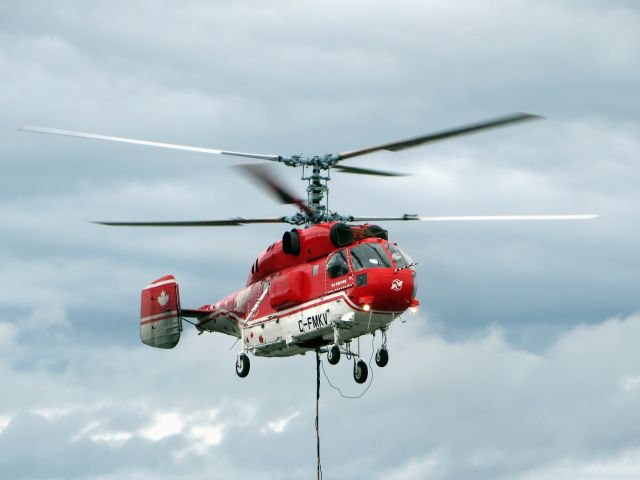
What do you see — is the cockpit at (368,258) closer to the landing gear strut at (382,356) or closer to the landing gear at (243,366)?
the landing gear strut at (382,356)

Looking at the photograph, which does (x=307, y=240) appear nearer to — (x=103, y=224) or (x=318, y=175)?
(x=318, y=175)

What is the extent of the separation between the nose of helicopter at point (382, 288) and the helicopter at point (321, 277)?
35 millimetres

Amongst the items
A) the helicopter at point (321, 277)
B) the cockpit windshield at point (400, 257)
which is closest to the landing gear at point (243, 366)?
the helicopter at point (321, 277)

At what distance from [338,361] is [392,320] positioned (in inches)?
98.2

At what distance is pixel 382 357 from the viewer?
43.5 metres

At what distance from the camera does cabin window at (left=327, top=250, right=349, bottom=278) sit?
1683 inches

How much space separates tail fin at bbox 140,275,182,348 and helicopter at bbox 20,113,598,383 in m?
3.84

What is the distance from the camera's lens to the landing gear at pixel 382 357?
143ft

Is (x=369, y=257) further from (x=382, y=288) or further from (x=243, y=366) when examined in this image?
(x=243, y=366)

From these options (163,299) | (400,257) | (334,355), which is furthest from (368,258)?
(163,299)

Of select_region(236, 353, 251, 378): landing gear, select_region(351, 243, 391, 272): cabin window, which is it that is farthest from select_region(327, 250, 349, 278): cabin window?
select_region(236, 353, 251, 378): landing gear

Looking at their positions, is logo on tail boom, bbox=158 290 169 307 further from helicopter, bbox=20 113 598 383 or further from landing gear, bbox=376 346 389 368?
landing gear, bbox=376 346 389 368

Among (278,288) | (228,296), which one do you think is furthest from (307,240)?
(228,296)

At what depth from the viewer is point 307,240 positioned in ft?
147
